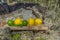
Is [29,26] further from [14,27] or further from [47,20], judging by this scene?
[47,20]

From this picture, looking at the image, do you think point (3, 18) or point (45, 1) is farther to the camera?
point (45, 1)

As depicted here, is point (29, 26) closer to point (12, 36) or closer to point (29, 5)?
point (12, 36)

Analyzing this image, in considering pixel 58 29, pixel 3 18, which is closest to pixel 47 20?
pixel 58 29

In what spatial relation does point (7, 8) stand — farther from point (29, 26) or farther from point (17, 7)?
point (29, 26)

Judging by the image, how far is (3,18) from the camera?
223 centimetres

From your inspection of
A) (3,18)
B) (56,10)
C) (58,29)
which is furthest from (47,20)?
(3,18)

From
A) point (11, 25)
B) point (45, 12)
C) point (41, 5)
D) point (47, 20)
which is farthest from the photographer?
point (41, 5)

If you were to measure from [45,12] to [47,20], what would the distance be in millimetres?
224

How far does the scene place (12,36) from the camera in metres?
1.89

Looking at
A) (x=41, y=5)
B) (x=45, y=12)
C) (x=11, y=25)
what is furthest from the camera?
(x=41, y=5)

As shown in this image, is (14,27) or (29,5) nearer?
(14,27)

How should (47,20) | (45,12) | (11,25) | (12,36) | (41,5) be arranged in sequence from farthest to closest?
(41,5) → (45,12) → (47,20) → (11,25) → (12,36)

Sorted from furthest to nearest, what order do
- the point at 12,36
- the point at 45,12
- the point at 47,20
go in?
the point at 45,12 < the point at 47,20 < the point at 12,36

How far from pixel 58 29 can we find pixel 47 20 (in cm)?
18
